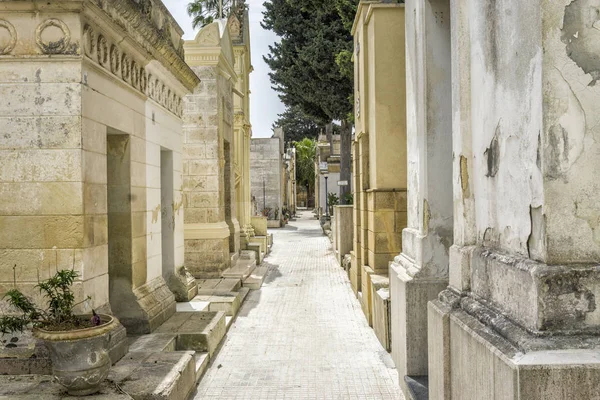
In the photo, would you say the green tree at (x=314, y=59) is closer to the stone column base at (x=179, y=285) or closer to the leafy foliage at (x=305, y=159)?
the stone column base at (x=179, y=285)

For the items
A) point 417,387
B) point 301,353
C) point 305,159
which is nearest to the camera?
point 417,387

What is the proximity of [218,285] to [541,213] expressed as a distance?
780cm

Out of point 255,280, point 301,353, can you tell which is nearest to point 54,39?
point 301,353

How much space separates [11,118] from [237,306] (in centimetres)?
543

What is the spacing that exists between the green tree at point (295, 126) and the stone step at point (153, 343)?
60.0 m

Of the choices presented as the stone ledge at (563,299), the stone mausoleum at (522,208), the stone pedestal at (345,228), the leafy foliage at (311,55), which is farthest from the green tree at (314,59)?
the stone ledge at (563,299)

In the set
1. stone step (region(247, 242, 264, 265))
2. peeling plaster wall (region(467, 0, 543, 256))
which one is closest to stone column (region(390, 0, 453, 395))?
peeling plaster wall (region(467, 0, 543, 256))

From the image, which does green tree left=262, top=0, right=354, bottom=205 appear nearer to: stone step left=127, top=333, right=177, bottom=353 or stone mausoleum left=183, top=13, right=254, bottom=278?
stone mausoleum left=183, top=13, right=254, bottom=278

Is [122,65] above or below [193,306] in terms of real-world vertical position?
above

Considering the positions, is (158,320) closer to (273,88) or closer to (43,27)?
(43,27)

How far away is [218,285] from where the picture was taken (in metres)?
9.53

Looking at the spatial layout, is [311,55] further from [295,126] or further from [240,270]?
[295,126]

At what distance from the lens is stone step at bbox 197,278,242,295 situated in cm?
→ 888

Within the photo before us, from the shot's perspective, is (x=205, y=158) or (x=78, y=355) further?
(x=205, y=158)
